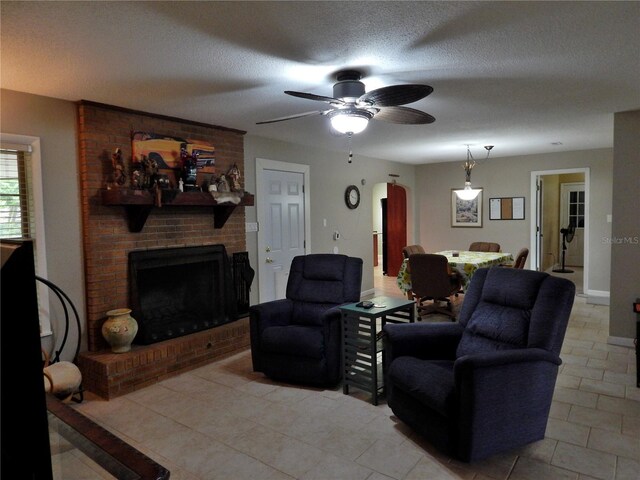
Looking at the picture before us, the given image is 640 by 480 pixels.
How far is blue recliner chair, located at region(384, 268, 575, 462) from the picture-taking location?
7.30 feet

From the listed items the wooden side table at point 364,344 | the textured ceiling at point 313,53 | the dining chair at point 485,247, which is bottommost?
the wooden side table at point 364,344

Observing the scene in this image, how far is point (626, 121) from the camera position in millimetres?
4184

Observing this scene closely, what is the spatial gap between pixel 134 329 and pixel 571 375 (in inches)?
145

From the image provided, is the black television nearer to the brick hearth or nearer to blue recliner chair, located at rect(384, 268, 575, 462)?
blue recliner chair, located at rect(384, 268, 575, 462)

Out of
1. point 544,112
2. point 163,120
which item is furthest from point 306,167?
point 544,112

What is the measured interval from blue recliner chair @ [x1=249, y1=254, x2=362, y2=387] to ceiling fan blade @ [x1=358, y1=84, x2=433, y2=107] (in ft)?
5.25

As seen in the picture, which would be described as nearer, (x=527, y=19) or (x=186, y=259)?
(x=527, y=19)

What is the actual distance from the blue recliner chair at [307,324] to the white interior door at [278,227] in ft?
4.09

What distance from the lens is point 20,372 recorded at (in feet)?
2.12

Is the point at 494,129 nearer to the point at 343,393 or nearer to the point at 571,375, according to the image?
the point at 571,375

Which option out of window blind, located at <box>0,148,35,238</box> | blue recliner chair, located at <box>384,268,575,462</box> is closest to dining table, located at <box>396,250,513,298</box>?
blue recliner chair, located at <box>384,268,575,462</box>

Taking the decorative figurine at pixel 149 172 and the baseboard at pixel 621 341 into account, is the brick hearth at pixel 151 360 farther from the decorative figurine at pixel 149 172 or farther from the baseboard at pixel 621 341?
the baseboard at pixel 621 341

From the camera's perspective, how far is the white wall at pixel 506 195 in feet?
21.3

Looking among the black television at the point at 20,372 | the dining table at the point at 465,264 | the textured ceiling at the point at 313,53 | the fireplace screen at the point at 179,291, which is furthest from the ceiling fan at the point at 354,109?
the dining table at the point at 465,264
